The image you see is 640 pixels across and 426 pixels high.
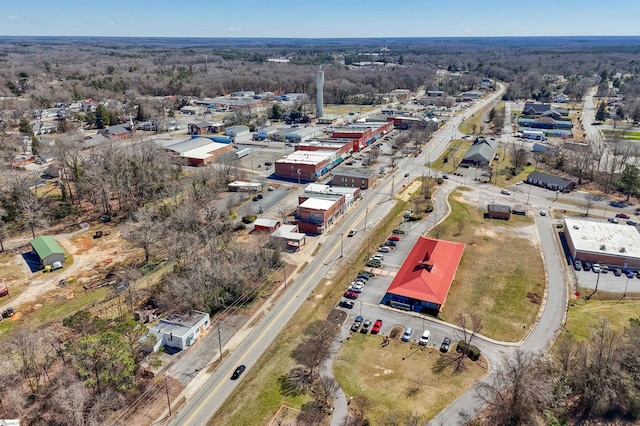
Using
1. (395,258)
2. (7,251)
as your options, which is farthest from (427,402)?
(7,251)

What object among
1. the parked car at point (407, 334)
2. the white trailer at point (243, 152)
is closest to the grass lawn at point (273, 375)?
the parked car at point (407, 334)

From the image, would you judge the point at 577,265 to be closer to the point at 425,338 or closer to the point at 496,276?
the point at 496,276

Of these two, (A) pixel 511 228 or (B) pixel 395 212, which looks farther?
(B) pixel 395 212

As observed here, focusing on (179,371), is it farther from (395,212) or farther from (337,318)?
(395,212)

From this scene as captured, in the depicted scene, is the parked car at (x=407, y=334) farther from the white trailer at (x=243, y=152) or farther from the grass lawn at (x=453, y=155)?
the white trailer at (x=243, y=152)

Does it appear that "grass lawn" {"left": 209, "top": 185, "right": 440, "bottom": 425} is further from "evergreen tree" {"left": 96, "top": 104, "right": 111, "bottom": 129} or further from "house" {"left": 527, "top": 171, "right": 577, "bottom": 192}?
"evergreen tree" {"left": 96, "top": 104, "right": 111, "bottom": 129}

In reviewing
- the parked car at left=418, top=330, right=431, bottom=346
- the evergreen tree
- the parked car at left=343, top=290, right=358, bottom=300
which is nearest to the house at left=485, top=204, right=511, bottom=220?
the parked car at left=343, top=290, right=358, bottom=300

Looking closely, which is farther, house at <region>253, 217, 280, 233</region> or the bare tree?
house at <region>253, 217, 280, 233</region>
